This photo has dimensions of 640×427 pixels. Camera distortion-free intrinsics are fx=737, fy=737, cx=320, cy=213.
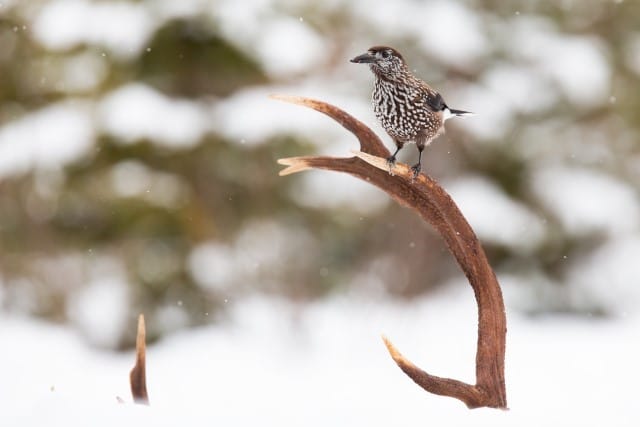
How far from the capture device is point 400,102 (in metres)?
1.62

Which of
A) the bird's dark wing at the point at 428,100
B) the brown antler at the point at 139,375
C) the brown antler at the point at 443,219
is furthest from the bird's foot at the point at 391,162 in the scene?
the brown antler at the point at 139,375

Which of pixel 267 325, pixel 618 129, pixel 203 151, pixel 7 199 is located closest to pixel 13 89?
pixel 7 199

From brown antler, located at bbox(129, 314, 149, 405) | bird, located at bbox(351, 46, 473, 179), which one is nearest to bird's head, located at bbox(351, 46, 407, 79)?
bird, located at bbox(351, 46, 473, 179)

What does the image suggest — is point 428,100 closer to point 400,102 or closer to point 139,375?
point 400,102

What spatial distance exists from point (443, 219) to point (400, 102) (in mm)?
339

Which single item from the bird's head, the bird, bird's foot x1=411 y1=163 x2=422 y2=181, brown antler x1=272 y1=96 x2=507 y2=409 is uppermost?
the bird's head

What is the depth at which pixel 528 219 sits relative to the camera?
4891 millimetres

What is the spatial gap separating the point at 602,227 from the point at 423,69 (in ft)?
5.37

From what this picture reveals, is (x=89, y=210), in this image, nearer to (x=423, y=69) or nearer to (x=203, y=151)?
(x=203, y=151)

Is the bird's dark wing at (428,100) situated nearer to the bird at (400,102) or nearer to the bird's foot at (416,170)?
the bird at (400,102)

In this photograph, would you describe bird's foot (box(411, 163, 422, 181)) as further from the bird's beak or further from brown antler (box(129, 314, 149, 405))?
brown antler (box(129, 314, 149, 405))

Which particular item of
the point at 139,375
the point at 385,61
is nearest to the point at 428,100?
the point at 385,61

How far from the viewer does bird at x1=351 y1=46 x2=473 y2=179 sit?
162 cm

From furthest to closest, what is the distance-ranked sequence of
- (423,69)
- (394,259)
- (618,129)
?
(394,259), (618,129), (423,69)
